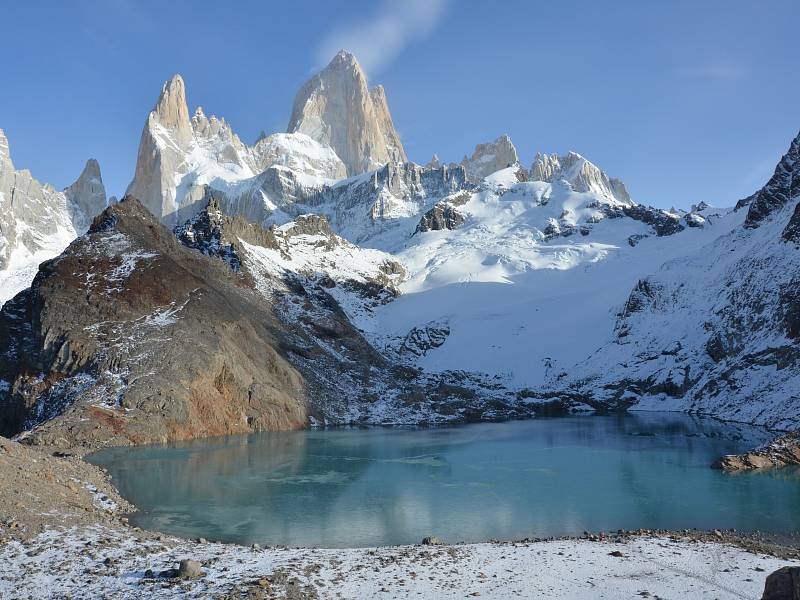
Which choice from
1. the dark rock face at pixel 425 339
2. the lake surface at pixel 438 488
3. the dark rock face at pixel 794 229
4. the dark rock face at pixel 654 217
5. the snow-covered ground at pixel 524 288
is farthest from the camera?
the dark rock face at pixel 654 217

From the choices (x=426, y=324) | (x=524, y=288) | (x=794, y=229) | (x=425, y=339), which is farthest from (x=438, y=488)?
(x=524, y=288)

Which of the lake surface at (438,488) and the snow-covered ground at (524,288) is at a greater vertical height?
the snow-covered ground at (524,288)

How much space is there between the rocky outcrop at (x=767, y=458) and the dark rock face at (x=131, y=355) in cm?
4349

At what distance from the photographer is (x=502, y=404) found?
95938 mm

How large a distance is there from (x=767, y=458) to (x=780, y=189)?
7662 cm

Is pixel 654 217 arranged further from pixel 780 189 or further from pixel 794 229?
pixel 794 229

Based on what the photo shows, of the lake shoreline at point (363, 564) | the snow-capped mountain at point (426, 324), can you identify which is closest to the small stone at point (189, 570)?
the lake shoreline at point (363, 564)

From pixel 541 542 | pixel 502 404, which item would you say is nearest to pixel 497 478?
pixel 541 542

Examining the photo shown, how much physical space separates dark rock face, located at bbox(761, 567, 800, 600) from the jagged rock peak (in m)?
107

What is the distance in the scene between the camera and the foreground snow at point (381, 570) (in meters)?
16.9

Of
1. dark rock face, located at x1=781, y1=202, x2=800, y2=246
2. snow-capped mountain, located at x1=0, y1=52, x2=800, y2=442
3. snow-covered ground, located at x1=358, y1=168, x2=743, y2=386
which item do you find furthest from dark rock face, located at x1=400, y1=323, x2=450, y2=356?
dark rock face, located at x1=781, y1=202, x2=800, y2=246

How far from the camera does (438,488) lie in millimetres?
37469

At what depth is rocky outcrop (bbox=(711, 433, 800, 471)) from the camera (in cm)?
4194

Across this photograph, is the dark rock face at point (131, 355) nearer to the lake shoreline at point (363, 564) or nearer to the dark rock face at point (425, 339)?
the lake shoreline at point (363, 564)
